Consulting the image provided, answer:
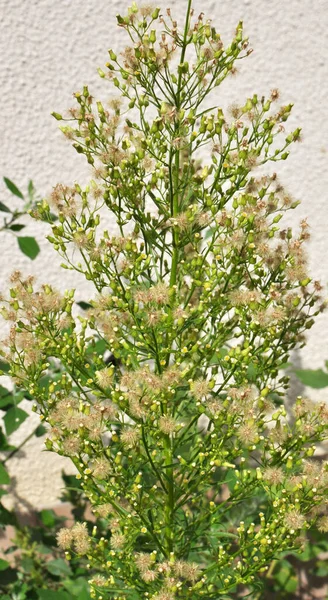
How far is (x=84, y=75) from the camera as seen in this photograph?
6.09ft

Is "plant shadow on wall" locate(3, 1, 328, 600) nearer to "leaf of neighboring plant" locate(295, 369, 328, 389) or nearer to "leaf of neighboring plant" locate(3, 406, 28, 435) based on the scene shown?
"leaf of neighboring plant" locate(3, 406, 28, 435)

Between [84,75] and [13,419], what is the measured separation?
40.0 inches

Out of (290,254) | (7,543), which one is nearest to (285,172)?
(290,254)

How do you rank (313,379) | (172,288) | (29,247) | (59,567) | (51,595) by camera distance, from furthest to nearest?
(313,379) → (59,567) → (29,247) → (51,595) → (172,288)

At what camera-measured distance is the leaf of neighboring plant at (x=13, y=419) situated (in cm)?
155

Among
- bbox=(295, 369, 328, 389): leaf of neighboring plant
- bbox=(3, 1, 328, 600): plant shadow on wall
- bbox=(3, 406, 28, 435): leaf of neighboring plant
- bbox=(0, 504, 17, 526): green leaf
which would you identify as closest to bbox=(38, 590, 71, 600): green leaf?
bbox=(3, 1, 328, 600): plant shadow on wall

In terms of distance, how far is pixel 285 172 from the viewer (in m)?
2.10

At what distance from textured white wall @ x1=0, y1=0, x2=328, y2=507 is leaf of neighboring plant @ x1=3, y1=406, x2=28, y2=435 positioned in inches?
23.0

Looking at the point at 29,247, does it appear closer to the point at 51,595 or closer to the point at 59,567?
the point at 51,595

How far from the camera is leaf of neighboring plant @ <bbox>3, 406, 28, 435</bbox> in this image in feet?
5.08

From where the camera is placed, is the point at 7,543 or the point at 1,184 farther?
the point at 7,543

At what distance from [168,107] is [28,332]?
44 centimetres

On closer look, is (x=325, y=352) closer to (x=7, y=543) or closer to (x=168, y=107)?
(x=7, y=543)

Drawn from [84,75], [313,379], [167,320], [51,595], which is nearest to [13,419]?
[51,595]
